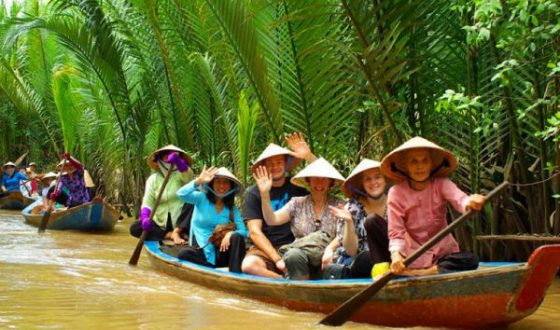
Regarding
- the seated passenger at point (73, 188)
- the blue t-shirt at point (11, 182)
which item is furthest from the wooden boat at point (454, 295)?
the blue t-shirt at point (11, 182)

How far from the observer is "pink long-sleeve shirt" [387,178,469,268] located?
4105 mm

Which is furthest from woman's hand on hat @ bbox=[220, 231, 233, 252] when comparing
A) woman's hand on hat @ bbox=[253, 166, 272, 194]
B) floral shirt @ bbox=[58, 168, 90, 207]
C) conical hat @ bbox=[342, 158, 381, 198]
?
floral shirt @ bbox=[58, 168, 90, 207]

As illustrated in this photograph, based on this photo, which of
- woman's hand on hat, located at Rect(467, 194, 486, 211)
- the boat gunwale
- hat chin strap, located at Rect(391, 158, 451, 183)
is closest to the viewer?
woman's hand on hat, located at Rect(467, 194, 486, 211)

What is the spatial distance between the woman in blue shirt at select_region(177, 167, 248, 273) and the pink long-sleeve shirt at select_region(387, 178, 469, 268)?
203 centimetres

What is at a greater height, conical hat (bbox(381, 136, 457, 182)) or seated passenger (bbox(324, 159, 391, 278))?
conical hat (bbox(381, 136, 457, 182))

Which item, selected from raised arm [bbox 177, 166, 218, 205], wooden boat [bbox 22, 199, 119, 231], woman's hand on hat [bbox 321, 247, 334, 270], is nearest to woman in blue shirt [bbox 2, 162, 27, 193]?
wooden boat [bbox 22, 199, 119, 231]

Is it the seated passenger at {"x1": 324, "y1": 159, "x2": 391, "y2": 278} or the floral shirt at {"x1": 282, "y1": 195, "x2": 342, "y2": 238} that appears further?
the floral shirt at {"x1": 282, "y1": 195, "x2": 342, "y2": 238}

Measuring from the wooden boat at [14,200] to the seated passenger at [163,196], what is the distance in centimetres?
1040

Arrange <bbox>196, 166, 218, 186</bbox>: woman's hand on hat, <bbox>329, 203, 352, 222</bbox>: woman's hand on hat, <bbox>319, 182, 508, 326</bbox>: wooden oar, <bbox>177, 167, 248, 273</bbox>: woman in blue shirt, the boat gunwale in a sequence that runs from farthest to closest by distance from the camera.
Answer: <bbox>177, 167, 248, 273</bbox>: woman in blue shirt < <bbox>196, 166, 218, 186</bbox>: woman's hand on hat < <bbox>329, 203, 352, 222</bbox>: woman's hand on hat < <bbox>319, 182, 508, 326</bbox>: wooden oar < the boat gunwale

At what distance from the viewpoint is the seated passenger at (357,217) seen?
468cm

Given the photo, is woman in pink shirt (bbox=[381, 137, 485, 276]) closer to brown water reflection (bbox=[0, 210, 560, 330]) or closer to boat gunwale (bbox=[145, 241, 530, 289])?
boat gunwale (bbox=[145, 241, 530, 289])

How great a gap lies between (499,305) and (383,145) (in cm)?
261

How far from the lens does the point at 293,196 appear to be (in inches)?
223

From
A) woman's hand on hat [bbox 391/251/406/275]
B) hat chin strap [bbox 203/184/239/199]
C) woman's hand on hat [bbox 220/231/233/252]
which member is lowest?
woman's hand on hat [bbox 391/251/406/275]
